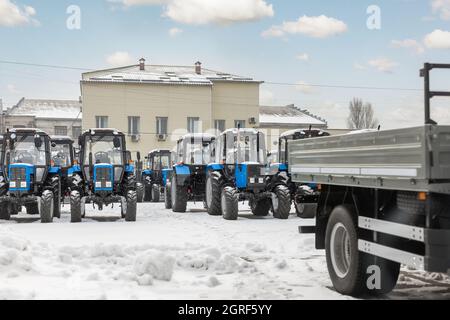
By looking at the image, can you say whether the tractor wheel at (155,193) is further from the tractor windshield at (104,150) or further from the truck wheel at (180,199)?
the tractor windshield at (104,150)

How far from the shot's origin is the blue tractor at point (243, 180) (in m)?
18.1

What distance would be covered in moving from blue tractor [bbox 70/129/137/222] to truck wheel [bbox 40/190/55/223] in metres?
0.52

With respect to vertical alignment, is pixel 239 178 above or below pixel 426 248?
above

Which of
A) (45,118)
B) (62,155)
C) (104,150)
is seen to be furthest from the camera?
(45,118)

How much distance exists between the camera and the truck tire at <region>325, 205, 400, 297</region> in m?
6.92

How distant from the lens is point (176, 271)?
8.73m

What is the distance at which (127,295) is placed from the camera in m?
6.96

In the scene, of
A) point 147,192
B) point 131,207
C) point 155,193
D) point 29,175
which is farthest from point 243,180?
point 147,192

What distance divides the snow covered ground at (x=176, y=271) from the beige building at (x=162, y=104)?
32.6 m

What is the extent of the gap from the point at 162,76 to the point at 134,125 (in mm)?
4363

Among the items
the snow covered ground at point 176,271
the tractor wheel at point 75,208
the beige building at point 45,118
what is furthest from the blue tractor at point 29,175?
the beige building at point 45,118

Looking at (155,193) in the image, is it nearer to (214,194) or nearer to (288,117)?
(214,194)

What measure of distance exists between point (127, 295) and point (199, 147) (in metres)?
15.6

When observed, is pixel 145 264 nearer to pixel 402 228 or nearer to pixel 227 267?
pixel 227 267
